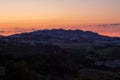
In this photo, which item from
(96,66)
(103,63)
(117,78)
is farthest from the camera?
(103,63)

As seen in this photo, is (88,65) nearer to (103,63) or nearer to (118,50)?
(103,63)

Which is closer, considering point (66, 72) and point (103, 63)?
point (66, 72)

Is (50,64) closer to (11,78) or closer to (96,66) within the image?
(96,66)

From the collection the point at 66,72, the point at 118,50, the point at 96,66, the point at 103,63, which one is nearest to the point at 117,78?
the point at 66,72

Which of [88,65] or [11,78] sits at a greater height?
[11,78]

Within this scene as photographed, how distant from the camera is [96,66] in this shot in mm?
63656

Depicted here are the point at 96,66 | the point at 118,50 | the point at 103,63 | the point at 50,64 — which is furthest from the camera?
the point at 118,50

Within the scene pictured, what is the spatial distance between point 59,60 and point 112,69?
11.5 metres

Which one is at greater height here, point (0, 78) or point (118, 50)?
point (0, 78)

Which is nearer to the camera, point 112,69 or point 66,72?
point 66,72

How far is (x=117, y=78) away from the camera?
149 feet

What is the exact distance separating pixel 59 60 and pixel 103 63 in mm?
13836

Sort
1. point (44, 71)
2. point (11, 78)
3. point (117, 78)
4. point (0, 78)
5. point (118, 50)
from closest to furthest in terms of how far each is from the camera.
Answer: point (11, 78), point (0, 78), point (117, 78), point (44, 71), point (118, 50)

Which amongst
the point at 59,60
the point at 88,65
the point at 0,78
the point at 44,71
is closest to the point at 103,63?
the point at 88,65
